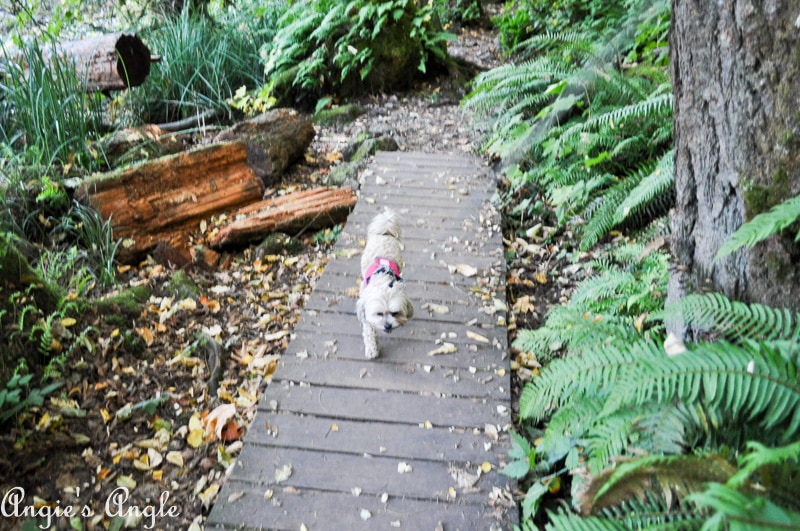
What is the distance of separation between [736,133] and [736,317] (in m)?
0.83

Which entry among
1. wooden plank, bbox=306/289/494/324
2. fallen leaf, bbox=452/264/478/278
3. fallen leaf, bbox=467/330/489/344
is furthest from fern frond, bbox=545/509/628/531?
fallen leaf, bbox=452/264/478/278

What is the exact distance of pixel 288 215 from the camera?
586 centimetres

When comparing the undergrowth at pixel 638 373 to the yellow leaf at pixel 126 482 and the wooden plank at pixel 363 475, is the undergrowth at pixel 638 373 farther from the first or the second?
the yellow leaf at pixel 126 482

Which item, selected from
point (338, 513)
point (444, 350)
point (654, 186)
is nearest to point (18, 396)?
point (338, 513)

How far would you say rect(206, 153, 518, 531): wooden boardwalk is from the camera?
9.10ft

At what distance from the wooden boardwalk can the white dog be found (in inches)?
9.3

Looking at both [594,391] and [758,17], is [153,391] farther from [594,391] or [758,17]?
[758,17]

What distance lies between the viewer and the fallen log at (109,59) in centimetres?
738

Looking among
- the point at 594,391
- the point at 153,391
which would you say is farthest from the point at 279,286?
the point at 594,391

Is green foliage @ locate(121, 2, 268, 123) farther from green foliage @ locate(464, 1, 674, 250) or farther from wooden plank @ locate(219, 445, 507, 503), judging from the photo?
wooden plank @ locate(219, 445, 507, 503)

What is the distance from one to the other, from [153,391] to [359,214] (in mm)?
2750

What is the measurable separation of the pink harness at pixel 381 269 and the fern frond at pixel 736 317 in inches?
68.4

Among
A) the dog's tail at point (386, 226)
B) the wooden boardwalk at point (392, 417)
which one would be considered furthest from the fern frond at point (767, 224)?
the dog's tail at point (386, 226)

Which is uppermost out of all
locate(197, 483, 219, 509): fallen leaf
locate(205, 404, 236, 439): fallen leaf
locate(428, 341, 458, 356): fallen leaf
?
locate(428, 341, 458, 356): fallen leaf
